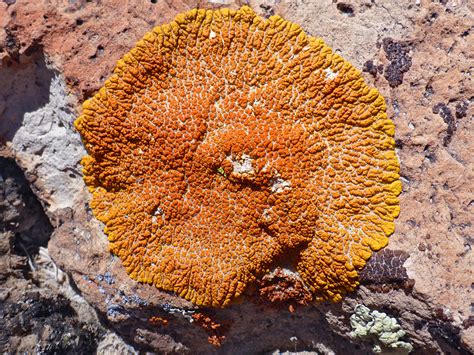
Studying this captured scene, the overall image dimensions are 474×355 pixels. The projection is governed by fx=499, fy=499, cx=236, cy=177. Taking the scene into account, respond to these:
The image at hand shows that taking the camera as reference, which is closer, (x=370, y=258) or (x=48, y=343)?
(x=370, y=258)

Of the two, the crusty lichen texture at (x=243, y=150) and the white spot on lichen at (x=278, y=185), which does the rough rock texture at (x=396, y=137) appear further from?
the white spot on lichen at (x=278, y=185)

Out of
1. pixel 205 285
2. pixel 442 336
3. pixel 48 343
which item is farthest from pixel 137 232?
pixel 442 336

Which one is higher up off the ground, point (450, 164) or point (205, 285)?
point (450, 164)

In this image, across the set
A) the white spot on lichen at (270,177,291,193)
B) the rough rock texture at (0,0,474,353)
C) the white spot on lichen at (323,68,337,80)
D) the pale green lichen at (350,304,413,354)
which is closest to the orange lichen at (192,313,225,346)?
the rough rock texture at (0,0,474,353)

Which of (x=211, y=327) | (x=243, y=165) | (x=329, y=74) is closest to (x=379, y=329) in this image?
(x=211, y=327)

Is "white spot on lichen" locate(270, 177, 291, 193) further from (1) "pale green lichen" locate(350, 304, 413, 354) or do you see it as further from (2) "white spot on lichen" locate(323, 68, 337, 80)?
(1) "pale green lichen" locate(350, 304, 413, 354)

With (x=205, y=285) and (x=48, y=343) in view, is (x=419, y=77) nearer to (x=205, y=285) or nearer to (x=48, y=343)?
(x=205, y=285)
